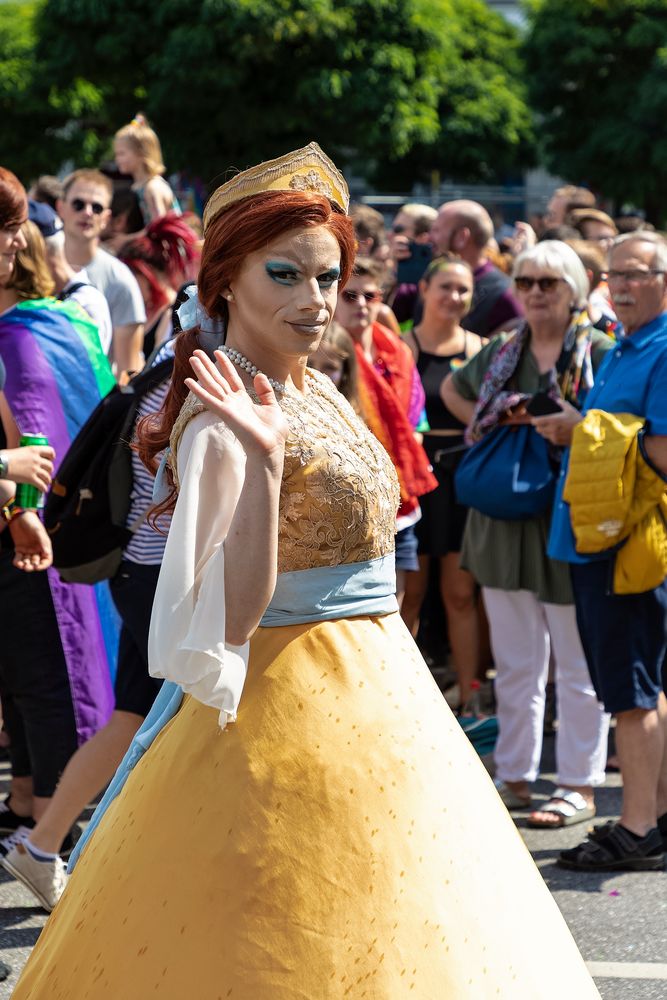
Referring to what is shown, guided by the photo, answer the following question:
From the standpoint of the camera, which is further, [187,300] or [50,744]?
[50,744]

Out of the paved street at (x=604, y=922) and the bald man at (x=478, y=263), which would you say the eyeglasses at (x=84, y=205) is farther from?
the paved street at (x=604, y=922)

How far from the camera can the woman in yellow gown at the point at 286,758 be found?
255cm

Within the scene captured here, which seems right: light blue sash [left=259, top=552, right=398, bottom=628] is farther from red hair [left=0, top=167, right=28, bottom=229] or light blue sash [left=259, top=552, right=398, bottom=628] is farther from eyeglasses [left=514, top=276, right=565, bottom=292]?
eyeglasses [left=514, top=276, right=565, bottom=292]

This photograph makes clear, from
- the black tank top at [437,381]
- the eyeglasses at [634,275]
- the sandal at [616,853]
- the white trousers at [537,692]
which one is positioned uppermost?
the eyeglasses at [634,275]

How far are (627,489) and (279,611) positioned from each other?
2.39 metres

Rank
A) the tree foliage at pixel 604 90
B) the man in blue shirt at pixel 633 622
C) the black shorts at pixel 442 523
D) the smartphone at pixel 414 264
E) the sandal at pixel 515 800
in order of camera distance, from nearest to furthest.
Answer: the man in blue shirt at pixel 633 622
the sandal at pixel 515 800
the black shorts at pixel 442 523
the smartphone at pixel 414 264
the tree foliage at pixel 604 90

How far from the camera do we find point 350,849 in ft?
8.57

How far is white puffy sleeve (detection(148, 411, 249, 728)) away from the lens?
2.53 meters

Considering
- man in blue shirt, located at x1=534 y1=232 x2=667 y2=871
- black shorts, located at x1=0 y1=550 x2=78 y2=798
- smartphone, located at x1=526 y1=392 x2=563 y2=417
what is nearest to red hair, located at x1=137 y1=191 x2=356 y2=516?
black shorts, located at x1=0 y1=550 x2=78 y2=798

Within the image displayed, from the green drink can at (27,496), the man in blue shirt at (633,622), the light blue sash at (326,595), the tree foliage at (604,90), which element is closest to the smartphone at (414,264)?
the man in blue shirt at (633,622)

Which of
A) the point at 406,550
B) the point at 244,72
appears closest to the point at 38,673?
the point at 406,550

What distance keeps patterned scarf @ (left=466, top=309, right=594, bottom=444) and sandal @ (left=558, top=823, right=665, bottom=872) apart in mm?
1540

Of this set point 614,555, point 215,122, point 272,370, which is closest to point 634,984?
point 614,555

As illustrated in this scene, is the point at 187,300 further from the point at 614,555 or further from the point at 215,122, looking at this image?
the point at 215,122
